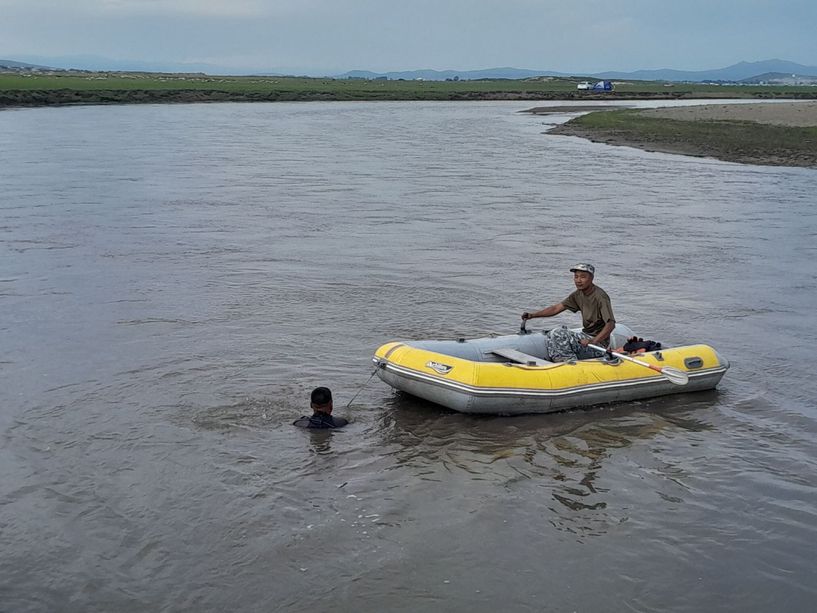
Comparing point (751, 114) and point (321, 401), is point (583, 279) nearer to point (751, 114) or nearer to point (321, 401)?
point (321, 401)

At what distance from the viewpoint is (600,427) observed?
10125mm

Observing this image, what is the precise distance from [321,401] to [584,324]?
351 cm

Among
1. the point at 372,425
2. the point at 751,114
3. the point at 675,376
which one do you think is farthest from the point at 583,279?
the point at 751,114

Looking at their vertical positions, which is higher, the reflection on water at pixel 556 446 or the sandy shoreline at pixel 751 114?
the sandy shoreline at pixel 751 114

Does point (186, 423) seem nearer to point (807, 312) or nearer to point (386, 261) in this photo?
point (386, 261)

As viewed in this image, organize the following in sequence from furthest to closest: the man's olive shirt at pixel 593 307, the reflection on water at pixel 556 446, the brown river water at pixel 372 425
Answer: the man's olive shirt at pixel 593 307 → the reflection on water at pixel 556 446 → the brown river water at pixel 372 425

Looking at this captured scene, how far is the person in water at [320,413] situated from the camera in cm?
956

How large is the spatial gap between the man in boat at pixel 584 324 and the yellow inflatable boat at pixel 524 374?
229mm

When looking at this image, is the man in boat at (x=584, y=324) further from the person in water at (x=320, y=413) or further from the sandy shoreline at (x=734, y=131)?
the sandy shoreline at (x=734, y=131)

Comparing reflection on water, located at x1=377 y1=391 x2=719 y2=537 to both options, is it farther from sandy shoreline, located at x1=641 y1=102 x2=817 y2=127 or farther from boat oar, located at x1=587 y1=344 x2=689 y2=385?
sandy shoreline, located at x1=641 y1=102 x2=817 y2=127

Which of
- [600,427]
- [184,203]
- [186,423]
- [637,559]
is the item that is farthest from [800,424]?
[184,203]

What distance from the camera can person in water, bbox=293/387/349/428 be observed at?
376 inches

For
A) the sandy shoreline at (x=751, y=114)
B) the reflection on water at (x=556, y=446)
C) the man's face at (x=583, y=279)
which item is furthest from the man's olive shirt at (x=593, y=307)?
the sandy shoreline at (x=751, y=114)

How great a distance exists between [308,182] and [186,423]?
1884 centimetres
